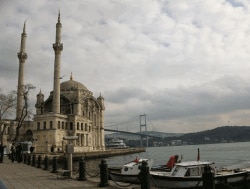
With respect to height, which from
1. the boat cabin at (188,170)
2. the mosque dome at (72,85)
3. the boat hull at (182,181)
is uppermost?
the mosque dome at (72,85)

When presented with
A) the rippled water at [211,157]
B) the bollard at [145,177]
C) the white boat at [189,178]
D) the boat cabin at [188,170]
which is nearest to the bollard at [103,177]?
the bollard at [145,177]

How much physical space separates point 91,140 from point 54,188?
7078cm

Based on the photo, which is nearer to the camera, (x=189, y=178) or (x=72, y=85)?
(x=189, y=178)

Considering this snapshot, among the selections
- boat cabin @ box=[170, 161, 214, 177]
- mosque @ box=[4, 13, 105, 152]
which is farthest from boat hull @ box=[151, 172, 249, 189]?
mosque @ box=[4, 13, 105, 152]

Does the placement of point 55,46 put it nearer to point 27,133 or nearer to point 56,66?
point 56,66

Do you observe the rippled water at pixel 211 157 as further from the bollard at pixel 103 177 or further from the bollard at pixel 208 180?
the bollard at pixel 208 180

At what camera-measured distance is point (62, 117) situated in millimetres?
73000

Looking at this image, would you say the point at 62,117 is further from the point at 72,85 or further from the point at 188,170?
the point at 188,170

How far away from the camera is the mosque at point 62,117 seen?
68.6m

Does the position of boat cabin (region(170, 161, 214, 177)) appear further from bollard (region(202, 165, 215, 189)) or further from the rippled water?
the rippled water

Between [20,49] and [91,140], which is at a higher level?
[20,49]

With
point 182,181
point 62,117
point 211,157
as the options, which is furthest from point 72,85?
point 182,181

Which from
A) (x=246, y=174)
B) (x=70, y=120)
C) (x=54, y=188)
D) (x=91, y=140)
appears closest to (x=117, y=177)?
(x=54, y=188)

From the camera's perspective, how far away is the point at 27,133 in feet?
276
